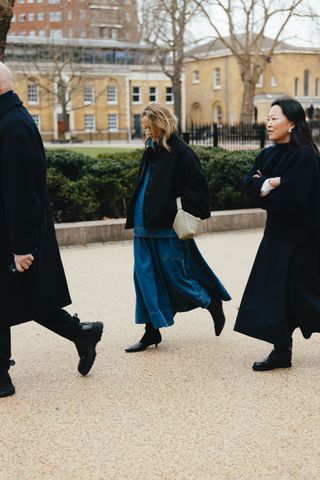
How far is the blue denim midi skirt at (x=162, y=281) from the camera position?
5465mm

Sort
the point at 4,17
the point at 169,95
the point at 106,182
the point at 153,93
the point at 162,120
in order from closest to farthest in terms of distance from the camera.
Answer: the point at 162,120 → the point at 4,17 → the point at 106,182 → the point at 153,93 → the point at 169,95

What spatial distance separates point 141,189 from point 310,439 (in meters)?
2.39

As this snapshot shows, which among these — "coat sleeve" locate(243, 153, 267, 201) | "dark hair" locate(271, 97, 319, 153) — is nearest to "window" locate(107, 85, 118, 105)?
"coat sleeve" locate(243, 153, 267, 201)

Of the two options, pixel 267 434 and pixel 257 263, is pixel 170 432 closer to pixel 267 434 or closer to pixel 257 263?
pixel 267 434

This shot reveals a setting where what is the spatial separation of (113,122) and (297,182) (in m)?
67.1

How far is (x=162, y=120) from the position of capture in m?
5.33

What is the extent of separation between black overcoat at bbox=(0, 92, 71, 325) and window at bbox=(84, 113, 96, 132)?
64.9m

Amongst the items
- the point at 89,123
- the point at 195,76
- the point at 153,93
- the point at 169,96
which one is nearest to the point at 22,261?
the point at 89,123

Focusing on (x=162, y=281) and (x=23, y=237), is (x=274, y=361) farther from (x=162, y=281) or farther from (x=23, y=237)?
(x=23, y=237)

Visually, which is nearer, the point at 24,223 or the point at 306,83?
the point at 24,223

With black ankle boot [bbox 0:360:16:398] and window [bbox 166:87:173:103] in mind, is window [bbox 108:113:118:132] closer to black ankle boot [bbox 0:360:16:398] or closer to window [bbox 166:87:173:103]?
window [bbox 166:87:173:103]

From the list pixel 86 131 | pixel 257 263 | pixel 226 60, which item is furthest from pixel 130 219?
pixel 226 60

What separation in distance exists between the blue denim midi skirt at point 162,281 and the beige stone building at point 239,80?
70064mm

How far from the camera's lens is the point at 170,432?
13.0 feet
